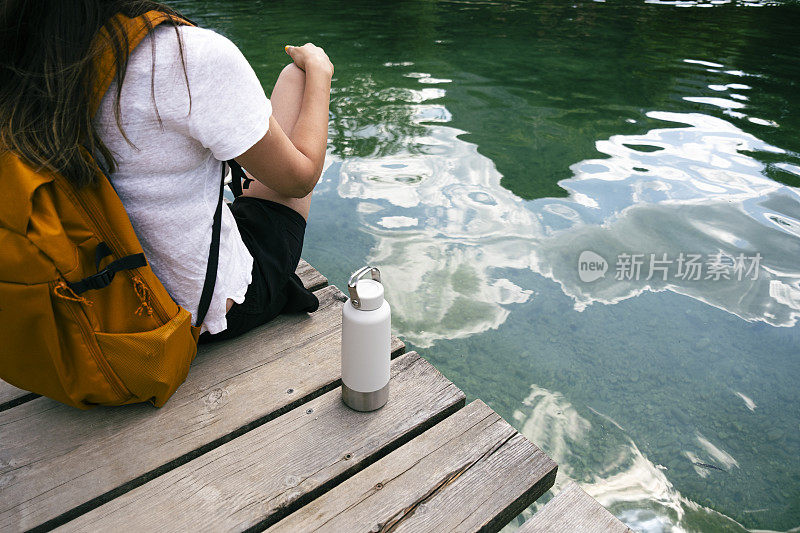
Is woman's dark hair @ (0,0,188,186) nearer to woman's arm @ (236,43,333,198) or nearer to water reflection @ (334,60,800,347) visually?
woman's arm @ (236,43,333,198)

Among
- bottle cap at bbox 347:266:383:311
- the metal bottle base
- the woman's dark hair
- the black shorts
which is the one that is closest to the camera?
the woman's dark hair

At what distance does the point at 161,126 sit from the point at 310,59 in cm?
68

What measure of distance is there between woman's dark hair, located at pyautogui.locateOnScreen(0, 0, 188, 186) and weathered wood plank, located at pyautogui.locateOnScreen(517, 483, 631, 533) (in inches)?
46.3

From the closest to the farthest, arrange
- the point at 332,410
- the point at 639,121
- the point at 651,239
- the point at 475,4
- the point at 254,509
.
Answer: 1. the point at 254,509
2. the point at 332,410
3. the point at 651,239
4. the point at 639,121
5. the point at 475,4

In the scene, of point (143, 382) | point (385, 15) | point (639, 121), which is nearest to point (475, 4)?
point (385, 15)

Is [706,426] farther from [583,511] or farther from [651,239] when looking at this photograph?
[651,239]

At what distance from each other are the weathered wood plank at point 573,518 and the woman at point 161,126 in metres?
0.92

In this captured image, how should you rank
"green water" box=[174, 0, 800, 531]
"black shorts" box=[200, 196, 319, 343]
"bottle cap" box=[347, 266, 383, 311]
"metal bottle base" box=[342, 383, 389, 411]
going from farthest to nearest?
1. "green water" box=[174, 0, 800, 531]
2. "black shorts" box=[200, 196, 319, 343]
3. "metal bottle base" box=[342, 383, 389, 411]
4. "bottle cap" box=[347, 266, 383, 311]

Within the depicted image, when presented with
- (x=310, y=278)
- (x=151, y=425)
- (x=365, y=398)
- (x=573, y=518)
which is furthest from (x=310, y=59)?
(x=573, y=518)

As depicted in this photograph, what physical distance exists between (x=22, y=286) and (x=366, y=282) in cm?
69

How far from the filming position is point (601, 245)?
305cm

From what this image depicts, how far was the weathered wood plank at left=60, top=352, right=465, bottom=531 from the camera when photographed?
1.16m

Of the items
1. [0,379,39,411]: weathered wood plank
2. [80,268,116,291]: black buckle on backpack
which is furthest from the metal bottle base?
[0,379,39,411]: weathered wood plank

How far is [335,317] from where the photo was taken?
1754 millimetres
